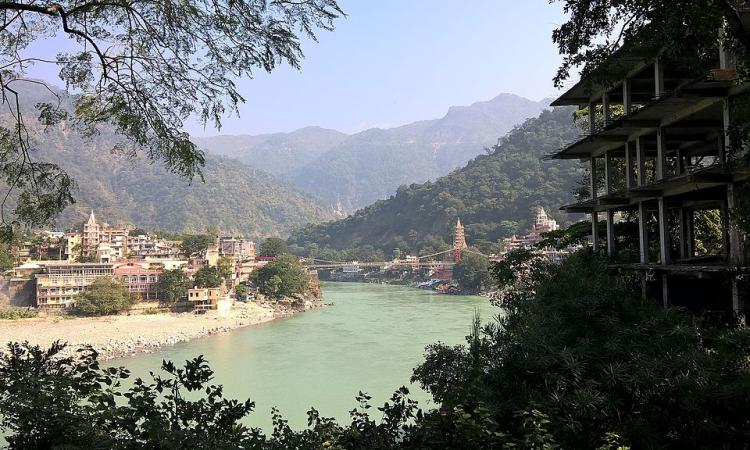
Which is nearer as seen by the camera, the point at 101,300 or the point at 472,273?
the point at 101,300

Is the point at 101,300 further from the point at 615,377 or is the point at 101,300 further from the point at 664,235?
the point at 615,377

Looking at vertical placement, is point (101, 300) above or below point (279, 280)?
below

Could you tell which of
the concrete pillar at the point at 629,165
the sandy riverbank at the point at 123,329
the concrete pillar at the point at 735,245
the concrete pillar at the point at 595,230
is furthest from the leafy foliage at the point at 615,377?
the sandy riverbank at the point at 123,329

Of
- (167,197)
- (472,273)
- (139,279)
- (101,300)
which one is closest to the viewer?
(101,300)

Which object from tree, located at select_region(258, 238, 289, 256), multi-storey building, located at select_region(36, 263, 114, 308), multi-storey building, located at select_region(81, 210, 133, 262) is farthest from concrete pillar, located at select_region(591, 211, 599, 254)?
tree, located at select_region(258, 238, 289, 256)

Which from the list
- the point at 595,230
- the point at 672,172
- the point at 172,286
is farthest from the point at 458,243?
the point at 595,230

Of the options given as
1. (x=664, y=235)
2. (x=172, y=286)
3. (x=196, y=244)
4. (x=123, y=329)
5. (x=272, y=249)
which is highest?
(x=196, y=244)

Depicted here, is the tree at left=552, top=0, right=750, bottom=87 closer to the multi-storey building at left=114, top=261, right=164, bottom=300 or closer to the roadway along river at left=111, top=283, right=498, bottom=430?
the roadway along river at left=111, top=283, right=498, bottom=430

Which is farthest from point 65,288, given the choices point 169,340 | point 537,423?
point 537,423

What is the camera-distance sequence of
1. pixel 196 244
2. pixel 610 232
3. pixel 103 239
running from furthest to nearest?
pixel 103 239 → pixel 196 244 → pixel 610 232
